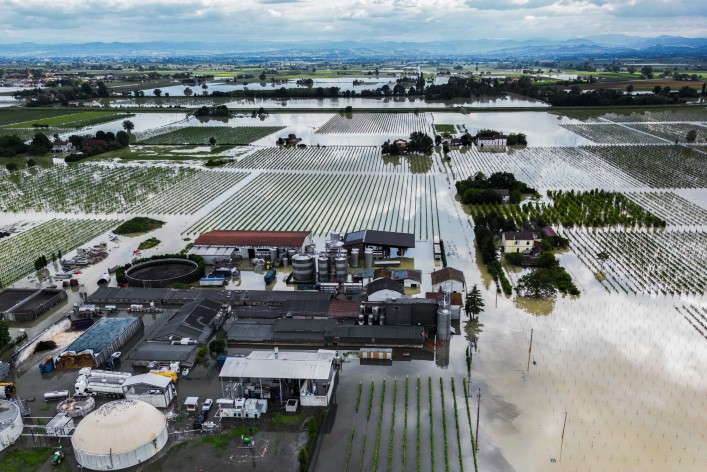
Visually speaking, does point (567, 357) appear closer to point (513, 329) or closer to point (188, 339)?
point (513, 329)

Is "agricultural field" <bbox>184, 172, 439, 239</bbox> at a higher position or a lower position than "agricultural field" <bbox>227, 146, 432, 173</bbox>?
lower

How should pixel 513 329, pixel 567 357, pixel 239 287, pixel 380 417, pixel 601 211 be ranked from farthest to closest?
pixel 601 211 → pixel 239 287 → pixel 513 329 → pixel 567 357 → pixel 380 417

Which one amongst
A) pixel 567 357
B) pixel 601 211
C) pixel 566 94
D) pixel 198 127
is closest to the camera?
pixel 567 357

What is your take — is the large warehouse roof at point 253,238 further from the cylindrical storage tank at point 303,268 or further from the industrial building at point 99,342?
the industrial building at point 99,342

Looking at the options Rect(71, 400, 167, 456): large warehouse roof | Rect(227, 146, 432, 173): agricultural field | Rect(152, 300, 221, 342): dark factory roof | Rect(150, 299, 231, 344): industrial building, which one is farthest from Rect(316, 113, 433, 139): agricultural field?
Rect(71, 400, 167, 456): large warehouse roof

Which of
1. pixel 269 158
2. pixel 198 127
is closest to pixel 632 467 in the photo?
Result: pixel 269 158

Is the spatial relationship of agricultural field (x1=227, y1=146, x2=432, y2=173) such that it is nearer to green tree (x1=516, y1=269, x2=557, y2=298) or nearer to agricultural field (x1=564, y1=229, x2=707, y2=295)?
agricultural field (x1=564, y1=229, x2=707, y2=295)
